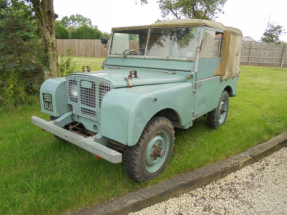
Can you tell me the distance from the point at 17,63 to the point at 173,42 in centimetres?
418

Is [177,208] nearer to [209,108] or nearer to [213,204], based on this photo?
[213,204]

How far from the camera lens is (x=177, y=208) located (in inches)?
97.7

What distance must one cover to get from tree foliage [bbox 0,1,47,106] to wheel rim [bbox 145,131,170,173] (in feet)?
14.3

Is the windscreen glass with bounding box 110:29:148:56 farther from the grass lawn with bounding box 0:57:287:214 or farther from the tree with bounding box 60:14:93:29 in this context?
the tree with bounding box 60:14:93:29

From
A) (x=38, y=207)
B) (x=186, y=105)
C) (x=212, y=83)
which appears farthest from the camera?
(x=212, y=83)

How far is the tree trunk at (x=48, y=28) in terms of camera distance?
18.2ft

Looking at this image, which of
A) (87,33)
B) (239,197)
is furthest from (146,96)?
(87,33)

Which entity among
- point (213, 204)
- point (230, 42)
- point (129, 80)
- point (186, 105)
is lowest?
point (213, 204)

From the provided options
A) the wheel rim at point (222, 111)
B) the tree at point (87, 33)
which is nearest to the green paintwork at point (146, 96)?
the wheel rim at point (222, 111)

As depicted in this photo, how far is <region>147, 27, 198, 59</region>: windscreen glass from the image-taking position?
11.2 ft

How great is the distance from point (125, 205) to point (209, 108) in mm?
2355

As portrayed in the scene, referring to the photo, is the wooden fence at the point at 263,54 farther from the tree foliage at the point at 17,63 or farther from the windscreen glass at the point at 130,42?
the windscreen glass at the point at 130,42

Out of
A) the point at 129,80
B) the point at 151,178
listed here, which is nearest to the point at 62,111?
the point at 129,80

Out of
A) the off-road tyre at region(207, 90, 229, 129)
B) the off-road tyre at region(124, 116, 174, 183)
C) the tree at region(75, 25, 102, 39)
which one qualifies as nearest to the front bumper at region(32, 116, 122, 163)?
the off-road tyre at region(124, 116, 174, 183)
